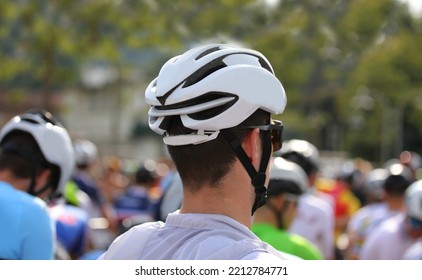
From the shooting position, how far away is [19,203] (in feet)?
12.4

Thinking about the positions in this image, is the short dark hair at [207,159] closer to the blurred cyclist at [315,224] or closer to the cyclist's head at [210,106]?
the cyclist's head at [210,106]

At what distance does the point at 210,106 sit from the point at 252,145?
172mm

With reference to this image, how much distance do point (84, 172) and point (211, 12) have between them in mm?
13573

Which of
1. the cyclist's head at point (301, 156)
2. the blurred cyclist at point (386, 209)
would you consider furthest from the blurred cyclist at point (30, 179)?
the blurred cyclist at point (386, 209)

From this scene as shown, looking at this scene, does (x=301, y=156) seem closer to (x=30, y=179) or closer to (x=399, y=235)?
(x=399, y=235)

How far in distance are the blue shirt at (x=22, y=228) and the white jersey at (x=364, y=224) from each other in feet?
15.4

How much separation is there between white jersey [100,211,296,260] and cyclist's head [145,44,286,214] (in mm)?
124

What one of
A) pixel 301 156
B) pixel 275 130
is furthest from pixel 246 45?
pixel 275 130

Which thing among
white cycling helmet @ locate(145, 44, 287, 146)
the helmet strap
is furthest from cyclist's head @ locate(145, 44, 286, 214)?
the helmet strap

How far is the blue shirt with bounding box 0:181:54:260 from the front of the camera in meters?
3.72

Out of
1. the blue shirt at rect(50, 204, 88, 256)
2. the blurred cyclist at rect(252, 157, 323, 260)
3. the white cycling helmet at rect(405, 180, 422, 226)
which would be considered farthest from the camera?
the white cycling helmet at rect(405, 180, 422, 226)

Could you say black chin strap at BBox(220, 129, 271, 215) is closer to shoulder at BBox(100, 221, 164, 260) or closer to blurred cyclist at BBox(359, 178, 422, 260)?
shoulder at BBox(100, 221, 164, 260)
